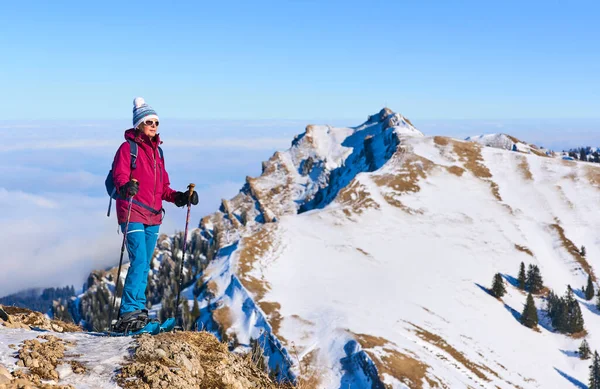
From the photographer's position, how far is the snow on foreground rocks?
6.49 meters

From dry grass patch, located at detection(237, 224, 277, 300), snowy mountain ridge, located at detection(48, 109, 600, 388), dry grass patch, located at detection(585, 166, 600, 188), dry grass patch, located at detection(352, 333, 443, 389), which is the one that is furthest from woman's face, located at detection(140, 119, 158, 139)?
dry grass patch, located at detection(585, 166, 600, 188)

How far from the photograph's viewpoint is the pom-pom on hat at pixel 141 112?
34.6 ft

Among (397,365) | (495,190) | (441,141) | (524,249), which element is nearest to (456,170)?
(495,190)

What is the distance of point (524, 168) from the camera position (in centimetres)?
14275

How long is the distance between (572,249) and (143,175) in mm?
117191

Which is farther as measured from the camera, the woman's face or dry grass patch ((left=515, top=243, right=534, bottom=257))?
dry grass patch ((left=515, top=243, right=534, bottom=257))

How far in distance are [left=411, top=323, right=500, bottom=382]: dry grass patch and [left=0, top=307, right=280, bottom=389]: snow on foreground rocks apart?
180 feet

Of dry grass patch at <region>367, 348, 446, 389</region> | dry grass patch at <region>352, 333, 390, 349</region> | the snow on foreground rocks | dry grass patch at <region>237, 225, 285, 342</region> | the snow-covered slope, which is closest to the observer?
the snow on foreground rocks

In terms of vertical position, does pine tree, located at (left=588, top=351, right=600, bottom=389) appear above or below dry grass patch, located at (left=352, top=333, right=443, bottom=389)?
below

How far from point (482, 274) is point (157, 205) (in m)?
89.3

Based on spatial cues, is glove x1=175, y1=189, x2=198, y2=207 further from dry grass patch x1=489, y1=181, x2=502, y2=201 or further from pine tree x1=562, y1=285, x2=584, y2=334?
dry grass patch x1=489, y1=181, x2=502, y2=201

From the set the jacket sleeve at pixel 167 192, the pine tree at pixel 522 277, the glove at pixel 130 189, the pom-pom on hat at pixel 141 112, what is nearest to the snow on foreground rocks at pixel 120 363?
the glove at pixel 130 189

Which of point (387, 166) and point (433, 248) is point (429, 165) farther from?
point (433, 248)

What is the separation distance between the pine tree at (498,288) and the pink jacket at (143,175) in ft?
275
